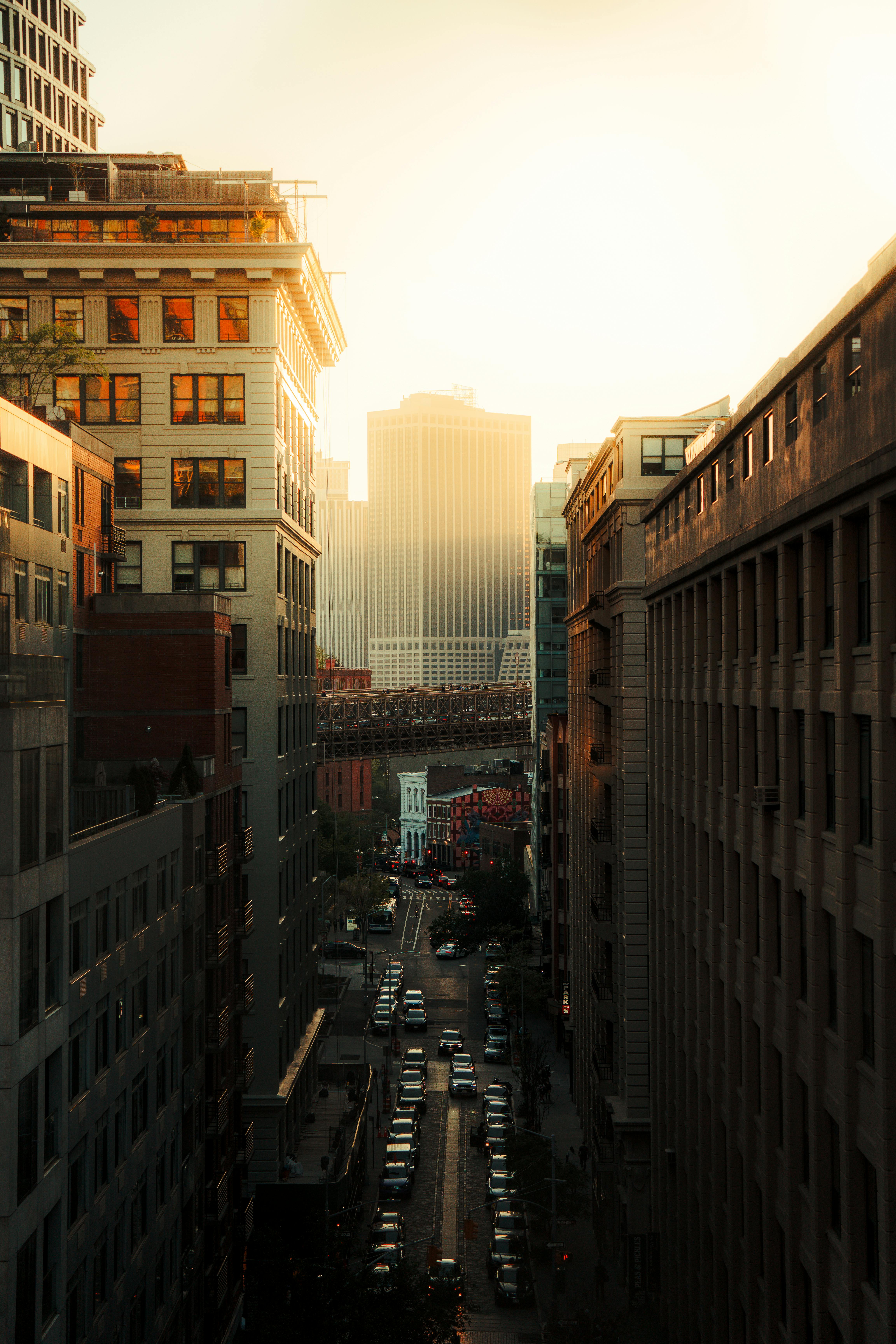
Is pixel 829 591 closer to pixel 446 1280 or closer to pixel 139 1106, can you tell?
pixel 139 1106

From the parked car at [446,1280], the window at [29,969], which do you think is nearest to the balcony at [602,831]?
the parked car at [446,1280]

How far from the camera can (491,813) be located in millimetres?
171250

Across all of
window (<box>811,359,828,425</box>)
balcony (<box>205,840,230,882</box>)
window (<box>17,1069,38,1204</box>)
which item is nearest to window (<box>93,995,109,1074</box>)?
Result: window (<box>17,1069,38,1204</box>)

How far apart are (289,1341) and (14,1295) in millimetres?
19432

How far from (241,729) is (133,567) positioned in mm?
8162

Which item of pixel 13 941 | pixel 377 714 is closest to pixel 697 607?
pixel 13 941

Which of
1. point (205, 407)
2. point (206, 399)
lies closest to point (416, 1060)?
point (205, 407)

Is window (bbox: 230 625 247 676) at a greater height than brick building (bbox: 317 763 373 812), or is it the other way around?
window (bbox: 230 625 247 676)

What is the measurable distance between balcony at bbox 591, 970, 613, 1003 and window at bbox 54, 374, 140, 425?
98.4ft

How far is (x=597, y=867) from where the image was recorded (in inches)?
1957

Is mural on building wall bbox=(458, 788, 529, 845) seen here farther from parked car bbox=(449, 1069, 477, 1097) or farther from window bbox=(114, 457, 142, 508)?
window bbox=(114, 457, 142, 508)

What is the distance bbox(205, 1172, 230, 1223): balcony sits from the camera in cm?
3656

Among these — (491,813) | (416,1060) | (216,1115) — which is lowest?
(416,1060)

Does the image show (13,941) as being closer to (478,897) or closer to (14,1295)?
(14,1295)
